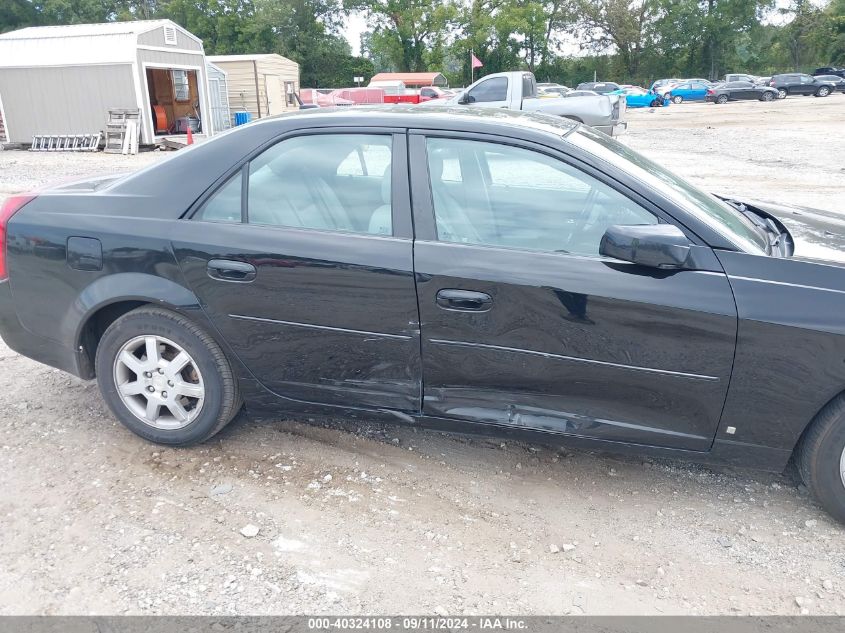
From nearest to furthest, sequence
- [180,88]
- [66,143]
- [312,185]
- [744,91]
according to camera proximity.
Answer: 1. [312,185]
2. [66,143]
3. [180,88]
4. [744,91]

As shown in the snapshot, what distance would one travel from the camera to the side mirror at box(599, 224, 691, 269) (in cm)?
267

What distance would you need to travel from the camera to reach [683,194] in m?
3.08

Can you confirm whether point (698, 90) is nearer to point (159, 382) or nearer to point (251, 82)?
point (251, 82)

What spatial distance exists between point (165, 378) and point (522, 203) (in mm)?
1891

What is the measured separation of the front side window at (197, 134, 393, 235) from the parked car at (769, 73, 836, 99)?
46.1m

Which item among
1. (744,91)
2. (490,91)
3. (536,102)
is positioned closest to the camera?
(490,91)

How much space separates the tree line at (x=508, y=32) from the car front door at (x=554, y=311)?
55253 millimetres

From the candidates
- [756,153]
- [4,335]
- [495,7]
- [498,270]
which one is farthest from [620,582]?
[495,7]

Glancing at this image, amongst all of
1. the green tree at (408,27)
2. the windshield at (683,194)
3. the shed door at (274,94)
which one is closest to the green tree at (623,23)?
the green tree at (408,27)

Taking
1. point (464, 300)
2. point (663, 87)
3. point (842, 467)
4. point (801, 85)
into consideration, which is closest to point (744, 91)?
point (801, 85)

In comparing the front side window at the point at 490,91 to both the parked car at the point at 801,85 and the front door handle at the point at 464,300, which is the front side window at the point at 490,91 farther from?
the parked car at the point at 801,85

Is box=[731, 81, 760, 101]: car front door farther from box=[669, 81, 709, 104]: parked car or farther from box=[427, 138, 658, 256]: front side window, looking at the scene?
box=[427, 138, 658, 256]: front side window

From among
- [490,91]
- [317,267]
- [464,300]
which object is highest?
[490,91]

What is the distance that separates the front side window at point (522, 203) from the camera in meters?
2.91
